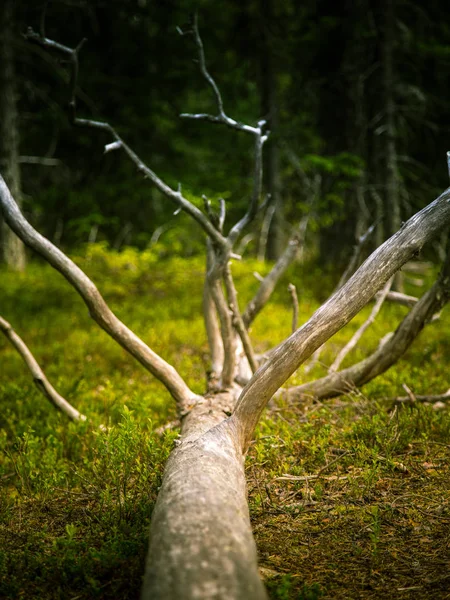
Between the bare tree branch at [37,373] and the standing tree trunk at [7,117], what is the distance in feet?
24.7

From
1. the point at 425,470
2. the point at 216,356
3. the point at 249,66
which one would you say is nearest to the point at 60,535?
the point at 425,470

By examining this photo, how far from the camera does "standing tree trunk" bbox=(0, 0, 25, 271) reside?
36.9 feet

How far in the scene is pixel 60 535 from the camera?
2975 millimetres

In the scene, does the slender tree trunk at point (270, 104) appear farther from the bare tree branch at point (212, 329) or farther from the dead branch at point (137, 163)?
the dead branch at point (137, 163)

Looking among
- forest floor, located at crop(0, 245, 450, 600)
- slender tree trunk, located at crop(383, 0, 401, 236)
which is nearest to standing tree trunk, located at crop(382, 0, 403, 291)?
slender tree trunk, located at crop(383, 0, 401, 236)

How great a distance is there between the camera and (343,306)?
3.35 meters

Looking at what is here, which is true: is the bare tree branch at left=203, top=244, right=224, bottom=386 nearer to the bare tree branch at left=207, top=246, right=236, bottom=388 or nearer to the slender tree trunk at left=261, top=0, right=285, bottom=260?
the bare tree branch at left=207, top=246, right=236, bottom=388

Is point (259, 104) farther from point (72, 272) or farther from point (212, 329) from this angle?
point (72, 272)

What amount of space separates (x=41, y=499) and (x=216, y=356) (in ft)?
8.23

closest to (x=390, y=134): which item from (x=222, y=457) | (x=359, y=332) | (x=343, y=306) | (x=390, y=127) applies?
(x=390, y=127)

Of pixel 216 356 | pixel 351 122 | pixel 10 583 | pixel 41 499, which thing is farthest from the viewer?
pixel 351 122

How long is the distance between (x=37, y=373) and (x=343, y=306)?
2.91m

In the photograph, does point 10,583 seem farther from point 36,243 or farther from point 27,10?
point 27,10

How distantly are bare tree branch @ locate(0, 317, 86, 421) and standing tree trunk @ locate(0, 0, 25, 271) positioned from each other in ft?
24.7
